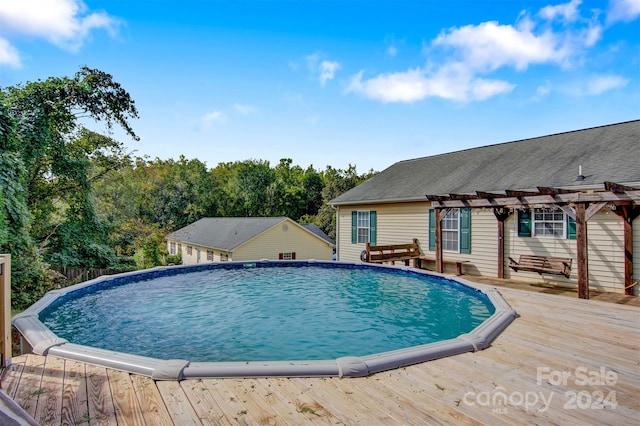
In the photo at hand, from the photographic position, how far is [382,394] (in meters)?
3.20

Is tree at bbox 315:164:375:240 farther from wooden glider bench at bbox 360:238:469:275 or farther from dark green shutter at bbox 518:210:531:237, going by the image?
dark green shutter at bbox 518:210:531:237

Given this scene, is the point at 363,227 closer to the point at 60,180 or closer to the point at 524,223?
the point at 524,223

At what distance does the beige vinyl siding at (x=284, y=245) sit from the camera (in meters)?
22.8

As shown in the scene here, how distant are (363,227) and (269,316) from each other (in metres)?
7.98

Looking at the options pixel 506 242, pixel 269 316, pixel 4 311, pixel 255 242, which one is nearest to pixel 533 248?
pixel 506 242

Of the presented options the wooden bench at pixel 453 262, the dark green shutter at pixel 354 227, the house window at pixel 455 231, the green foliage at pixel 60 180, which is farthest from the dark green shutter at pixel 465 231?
the green foliage at pixel 60 180

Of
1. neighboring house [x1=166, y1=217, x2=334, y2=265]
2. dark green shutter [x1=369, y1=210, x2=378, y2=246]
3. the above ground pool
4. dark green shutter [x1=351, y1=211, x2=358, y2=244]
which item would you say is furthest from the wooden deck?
neighboring house [x1=166, y1=217, x2=334, y2=265]

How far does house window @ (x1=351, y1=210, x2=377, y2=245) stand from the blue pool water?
3.04 metres

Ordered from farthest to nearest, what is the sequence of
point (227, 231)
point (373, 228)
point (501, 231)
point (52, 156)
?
point (227, 231)
point (52, 156)
point (373, 228)
point (501, 231)

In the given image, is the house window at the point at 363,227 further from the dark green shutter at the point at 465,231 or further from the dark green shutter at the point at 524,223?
the dark green shutter at the point at 524,223

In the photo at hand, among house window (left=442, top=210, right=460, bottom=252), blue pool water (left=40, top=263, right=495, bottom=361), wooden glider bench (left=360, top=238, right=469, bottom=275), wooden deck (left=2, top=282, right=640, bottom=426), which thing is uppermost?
house window (left=442, top=210, right=460, bottom=252)

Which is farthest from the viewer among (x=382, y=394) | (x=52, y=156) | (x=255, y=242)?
(x=255, y=242)

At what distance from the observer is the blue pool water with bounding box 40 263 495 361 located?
5.86 m

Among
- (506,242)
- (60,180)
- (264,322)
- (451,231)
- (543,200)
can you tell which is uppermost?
(60,180)
